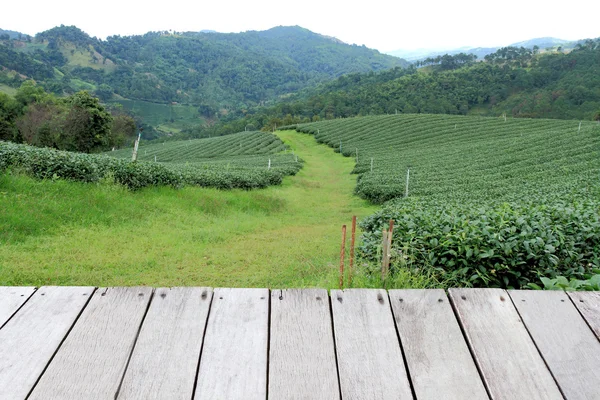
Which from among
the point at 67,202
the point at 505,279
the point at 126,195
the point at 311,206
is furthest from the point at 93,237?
the point at 311,206

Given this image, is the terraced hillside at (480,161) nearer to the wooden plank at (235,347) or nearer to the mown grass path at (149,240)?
the mown grass path at (149,240)

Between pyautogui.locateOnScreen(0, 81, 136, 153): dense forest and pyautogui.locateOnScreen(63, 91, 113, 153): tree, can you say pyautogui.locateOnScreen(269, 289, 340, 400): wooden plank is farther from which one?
pyautogui.locateOnScreen(63, 91, 113, 153): tree

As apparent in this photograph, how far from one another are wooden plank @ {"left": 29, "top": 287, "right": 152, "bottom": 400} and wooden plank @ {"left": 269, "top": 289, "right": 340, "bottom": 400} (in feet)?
1.95

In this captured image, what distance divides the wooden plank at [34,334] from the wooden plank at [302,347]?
889 millimetres

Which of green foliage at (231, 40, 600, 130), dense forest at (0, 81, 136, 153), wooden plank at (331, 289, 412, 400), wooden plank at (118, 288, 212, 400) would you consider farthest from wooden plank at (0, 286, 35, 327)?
green foliage at (231, 40, 600, 130)

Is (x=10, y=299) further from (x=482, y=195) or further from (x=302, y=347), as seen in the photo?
(x=482, y=195)

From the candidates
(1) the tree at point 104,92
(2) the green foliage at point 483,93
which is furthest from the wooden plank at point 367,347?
(1) the tree at point 104,92

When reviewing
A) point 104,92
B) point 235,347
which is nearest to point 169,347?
point 235,347

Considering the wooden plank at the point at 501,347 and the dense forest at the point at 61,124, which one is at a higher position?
the wooden plank at the point at 501,347

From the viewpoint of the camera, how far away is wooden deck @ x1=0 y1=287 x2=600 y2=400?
152 centimetres

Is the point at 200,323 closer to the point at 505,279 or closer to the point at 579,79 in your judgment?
A: the point at 505,279

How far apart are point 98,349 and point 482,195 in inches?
574

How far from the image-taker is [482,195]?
14.4 m

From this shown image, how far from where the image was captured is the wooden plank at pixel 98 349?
148 centimetres
